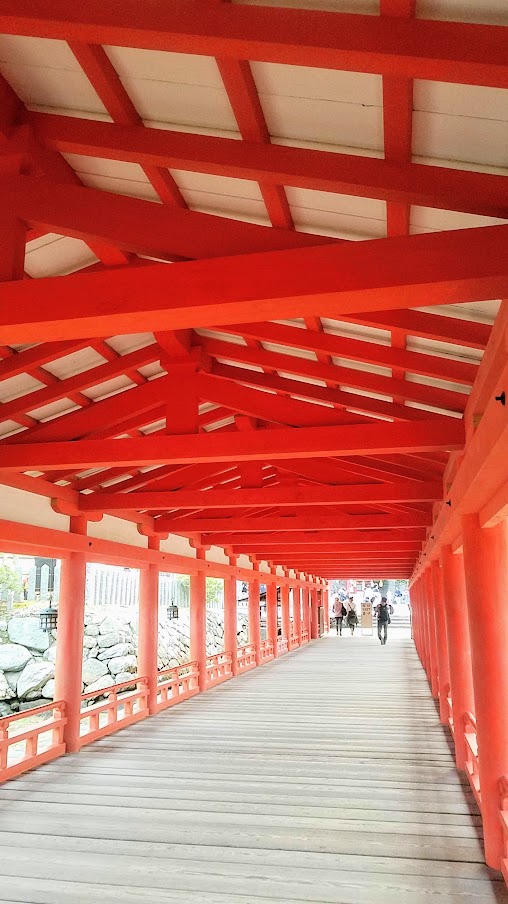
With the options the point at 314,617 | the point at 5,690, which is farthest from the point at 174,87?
the point at 314,617

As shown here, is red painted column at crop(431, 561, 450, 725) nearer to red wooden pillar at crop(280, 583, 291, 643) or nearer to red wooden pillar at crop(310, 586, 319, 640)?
red wooden pillar at crop(280, 583, 291, 643)

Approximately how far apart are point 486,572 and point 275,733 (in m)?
4.50

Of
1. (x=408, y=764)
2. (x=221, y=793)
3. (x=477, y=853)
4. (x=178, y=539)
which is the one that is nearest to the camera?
(x=477, y=853)

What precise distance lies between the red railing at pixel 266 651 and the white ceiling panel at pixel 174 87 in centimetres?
1488

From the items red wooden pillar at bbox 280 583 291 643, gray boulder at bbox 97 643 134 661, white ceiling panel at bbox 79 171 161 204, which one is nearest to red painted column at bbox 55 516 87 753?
white ceiling panel at bbox 79 171 161 204

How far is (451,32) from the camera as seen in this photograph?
5.82 ft

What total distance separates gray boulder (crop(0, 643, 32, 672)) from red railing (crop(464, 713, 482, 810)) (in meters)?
13.5

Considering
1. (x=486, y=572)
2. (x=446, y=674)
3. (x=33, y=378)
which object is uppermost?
(x=33, y=378)

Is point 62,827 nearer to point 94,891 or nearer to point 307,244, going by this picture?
point 94,891

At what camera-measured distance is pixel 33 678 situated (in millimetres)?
15969

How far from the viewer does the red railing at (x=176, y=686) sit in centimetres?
958

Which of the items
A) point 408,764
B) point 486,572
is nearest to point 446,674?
point 408,764

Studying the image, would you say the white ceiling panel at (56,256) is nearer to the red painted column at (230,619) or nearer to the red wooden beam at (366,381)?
the red wooden beam at (366,381)

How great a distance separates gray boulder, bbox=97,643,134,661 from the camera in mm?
17438
